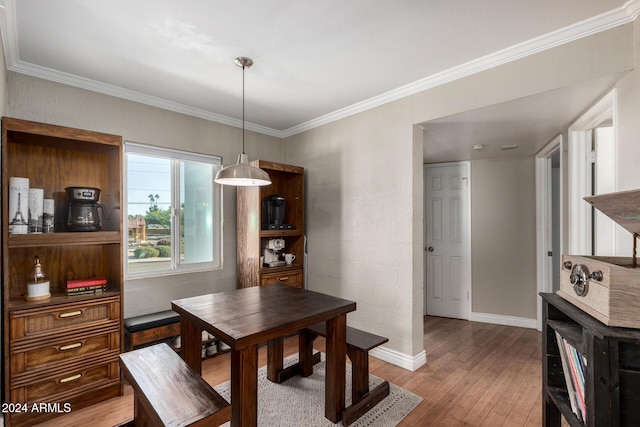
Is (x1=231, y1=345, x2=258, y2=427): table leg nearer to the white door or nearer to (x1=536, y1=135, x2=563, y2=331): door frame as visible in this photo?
the white door

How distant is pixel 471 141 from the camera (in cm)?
312

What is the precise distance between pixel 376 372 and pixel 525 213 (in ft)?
8.86

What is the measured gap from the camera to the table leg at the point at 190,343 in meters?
2.02

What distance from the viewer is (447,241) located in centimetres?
414

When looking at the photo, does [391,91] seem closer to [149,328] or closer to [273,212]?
[273,212]

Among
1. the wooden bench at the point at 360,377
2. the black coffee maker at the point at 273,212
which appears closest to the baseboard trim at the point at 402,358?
the wooden bench at the point at 360,377

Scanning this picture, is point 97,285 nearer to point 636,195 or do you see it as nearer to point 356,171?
point 356,171

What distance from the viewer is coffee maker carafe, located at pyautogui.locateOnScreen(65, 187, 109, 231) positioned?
2244 mm

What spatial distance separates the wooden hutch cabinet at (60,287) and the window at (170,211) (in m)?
0.30

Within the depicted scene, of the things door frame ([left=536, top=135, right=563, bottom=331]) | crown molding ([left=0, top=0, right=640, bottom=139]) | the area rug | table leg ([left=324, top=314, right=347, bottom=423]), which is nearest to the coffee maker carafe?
crown molding ([left=0, top=0, right=640, bottom=139])

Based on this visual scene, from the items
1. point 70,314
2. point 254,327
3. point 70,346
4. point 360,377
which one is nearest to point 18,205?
point 70,314

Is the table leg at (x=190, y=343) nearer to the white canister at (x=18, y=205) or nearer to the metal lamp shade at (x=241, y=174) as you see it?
the metal lamp shade at (x=241, y=174)

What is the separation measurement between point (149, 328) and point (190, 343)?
2.62 feet

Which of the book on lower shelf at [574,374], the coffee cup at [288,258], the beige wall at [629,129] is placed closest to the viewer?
the book on lower shelf at [574,374]
